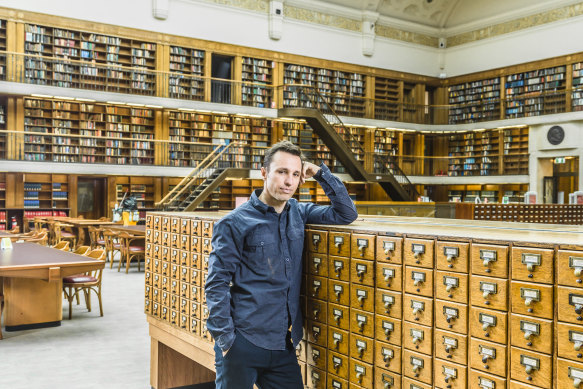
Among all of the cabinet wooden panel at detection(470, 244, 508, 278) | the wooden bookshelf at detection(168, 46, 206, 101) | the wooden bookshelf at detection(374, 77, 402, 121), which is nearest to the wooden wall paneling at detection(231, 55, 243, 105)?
the wooden bookshelf at detection(168, 46, 206, 101)

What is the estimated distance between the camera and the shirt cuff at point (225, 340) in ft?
6.96

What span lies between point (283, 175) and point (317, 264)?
0.52 m

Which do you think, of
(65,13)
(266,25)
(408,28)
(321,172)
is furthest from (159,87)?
(321,172)

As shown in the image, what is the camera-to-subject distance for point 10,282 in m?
5.54

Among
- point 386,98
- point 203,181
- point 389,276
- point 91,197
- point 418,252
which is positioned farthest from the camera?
point 386,98

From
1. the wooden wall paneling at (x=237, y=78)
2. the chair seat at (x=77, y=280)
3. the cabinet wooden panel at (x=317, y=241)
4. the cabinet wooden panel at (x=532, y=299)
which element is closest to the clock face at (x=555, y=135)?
the wooden wall paneling at (x=237, y=78)

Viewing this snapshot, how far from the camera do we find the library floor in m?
4.17

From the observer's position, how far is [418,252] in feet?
6.81

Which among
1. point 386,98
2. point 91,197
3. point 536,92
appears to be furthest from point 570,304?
point 386,98

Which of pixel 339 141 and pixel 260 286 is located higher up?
pixel 339 141

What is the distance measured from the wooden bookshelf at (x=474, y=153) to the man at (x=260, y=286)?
1638cm

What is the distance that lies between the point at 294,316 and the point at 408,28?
63.3 feet

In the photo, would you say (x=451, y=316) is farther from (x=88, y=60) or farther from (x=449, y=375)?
(x=88, y=60)

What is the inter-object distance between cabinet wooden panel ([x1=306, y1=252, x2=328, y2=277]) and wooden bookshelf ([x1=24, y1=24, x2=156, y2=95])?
485 inches
